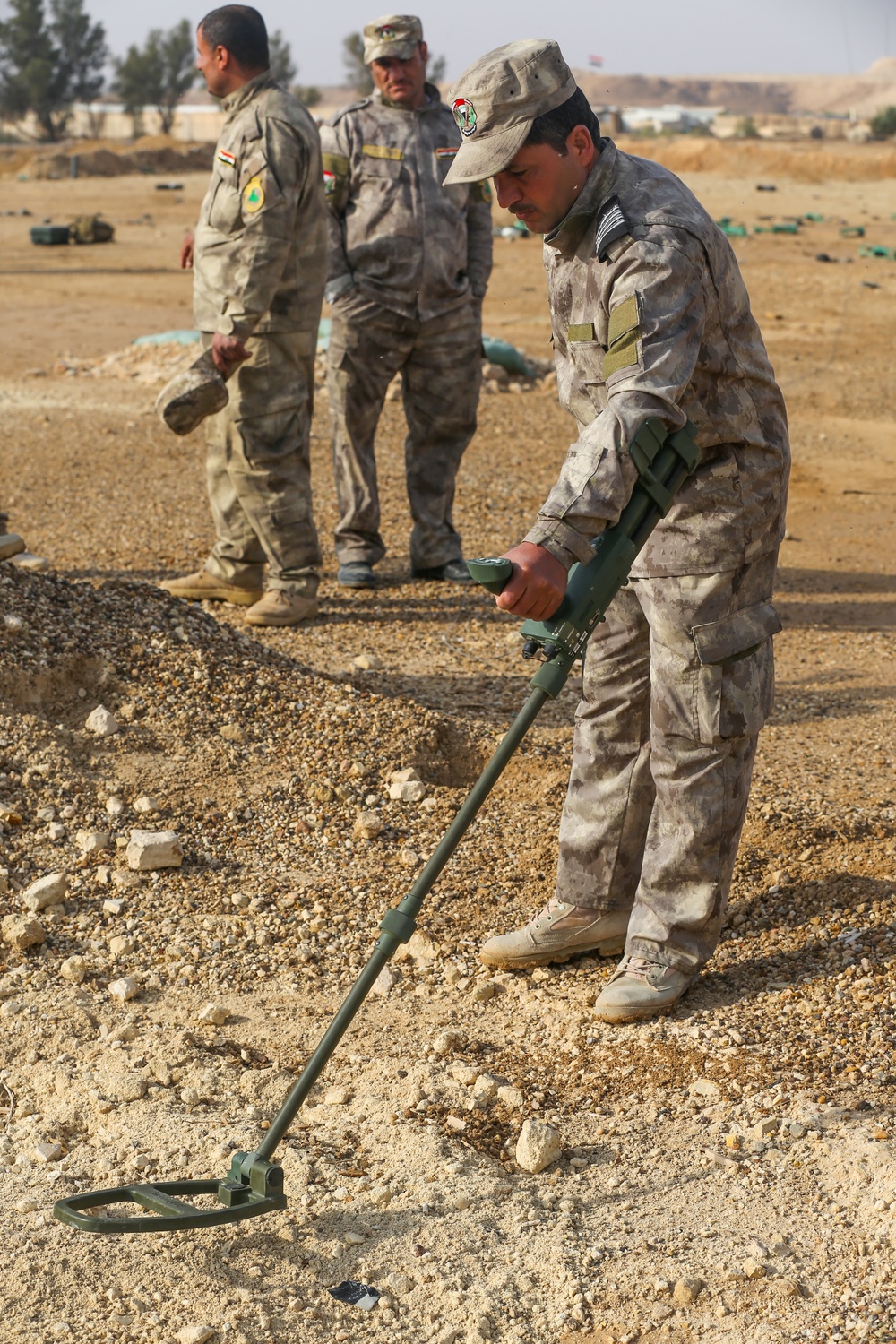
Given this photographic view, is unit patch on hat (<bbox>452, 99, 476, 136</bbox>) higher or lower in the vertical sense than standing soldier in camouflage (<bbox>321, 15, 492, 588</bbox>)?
higher

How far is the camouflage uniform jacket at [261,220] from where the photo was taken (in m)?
5.27

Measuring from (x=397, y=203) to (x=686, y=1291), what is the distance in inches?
189

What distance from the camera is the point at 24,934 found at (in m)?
3.41

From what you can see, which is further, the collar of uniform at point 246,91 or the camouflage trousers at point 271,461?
the camouflage trousers at point 271,461

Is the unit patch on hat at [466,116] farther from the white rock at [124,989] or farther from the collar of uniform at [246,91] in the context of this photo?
the collar of uniform at [246,91]

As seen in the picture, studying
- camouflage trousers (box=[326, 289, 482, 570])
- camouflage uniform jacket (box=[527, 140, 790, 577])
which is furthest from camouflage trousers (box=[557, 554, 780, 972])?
camouflage trousers (box=[326, 289, 482, 570])

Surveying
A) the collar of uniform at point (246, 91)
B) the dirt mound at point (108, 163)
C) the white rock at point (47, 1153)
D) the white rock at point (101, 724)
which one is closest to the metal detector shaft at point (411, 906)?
the white rock at point (47, 1153)

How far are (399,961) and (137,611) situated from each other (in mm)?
1708

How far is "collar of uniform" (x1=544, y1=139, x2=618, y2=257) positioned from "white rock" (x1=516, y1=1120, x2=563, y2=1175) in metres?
1.70

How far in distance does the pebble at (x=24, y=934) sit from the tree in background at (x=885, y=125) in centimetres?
5192

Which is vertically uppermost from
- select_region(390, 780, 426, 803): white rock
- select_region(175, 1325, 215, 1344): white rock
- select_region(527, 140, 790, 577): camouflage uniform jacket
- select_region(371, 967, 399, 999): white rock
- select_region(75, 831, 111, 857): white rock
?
select_region(527, 140, 790, 577): camouflage uniform jacket

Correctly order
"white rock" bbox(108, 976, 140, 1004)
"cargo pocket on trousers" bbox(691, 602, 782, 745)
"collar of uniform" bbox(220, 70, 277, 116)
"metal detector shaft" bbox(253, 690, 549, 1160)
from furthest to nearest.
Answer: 1. "collar of uniform" bbox(220, 70, 277, 116)
2. "white rock" bbox(108, 976, 140, 1004)
3. "cargo pocket on trousers" bbox(691, 602, 782, 745)
4. "metal detector shaft" bbox(253, 690, 549, 1160)

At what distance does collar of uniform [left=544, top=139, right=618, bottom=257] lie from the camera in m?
2.66

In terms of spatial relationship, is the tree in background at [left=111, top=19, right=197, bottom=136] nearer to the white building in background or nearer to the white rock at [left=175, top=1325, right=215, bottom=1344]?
the white building in background
